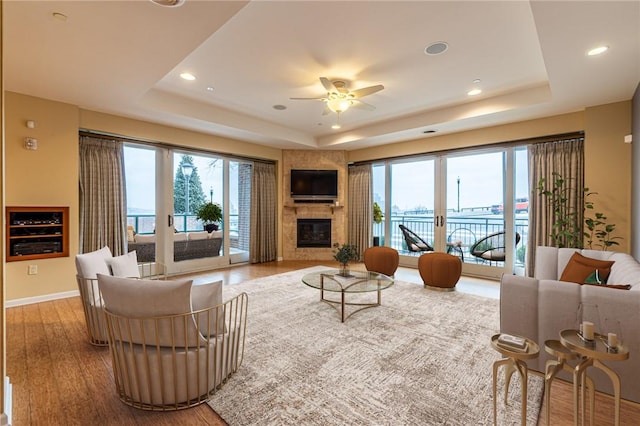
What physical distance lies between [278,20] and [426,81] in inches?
88.7

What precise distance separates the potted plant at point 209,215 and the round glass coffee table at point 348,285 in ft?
10.5

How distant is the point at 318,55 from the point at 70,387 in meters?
3.71

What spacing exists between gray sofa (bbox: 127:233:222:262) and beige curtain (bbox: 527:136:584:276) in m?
5.96

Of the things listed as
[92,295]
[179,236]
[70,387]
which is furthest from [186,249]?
[70,387]

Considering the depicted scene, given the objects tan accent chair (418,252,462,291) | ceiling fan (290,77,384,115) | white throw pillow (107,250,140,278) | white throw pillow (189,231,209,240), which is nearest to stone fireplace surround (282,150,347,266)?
white throw pillow (189,231,209,240)

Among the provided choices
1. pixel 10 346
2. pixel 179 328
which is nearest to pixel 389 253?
pixel 179 328

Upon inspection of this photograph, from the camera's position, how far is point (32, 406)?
76.2 inches

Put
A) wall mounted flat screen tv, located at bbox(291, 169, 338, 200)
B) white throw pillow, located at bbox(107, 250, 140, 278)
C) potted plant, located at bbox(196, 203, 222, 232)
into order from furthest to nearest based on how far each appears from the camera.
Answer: wall mounted flat screen tv, located at bbox(291, 169, 338, 200) < potted plant, located at bbox(196, 203, 222, 232) < white throw pillow, located at bbox(107, 250, 140, 278)

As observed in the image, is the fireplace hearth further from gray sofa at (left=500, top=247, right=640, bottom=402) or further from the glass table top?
gray sofa at (left=500, top=247, right=640, bottom=402)

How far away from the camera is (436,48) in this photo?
3.21 m

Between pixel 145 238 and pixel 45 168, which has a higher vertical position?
pixel 45 168

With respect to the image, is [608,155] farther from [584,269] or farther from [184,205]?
[184,205]

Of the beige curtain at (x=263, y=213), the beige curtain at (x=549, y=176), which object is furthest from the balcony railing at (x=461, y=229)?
the beige curtain at (x=263, y=213)

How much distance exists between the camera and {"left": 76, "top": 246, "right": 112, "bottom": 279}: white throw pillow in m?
2.71
